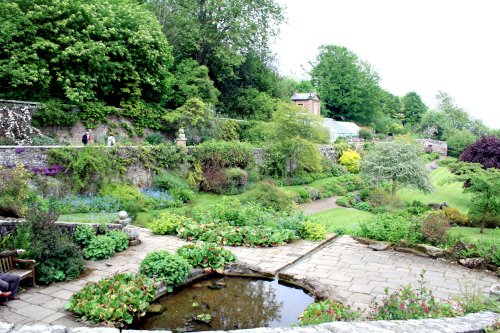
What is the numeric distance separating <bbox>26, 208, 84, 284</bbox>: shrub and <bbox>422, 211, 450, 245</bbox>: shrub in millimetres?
8471

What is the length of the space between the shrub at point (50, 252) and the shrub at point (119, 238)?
53.1 inches

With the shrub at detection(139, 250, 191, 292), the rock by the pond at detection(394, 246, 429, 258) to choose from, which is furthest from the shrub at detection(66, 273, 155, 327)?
the rock by the pond at detection(394, 246, 429, 258)

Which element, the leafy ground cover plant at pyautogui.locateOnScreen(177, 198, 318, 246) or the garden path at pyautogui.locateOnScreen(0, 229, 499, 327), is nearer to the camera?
the garden path at pyautogui.locateOnScreen(0, 229, 499, 327)

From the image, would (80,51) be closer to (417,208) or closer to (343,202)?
(343,202)

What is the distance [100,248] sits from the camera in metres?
8.98

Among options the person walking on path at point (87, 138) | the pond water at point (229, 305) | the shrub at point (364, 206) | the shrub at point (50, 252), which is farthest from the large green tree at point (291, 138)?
the shrub at point (50, 252)

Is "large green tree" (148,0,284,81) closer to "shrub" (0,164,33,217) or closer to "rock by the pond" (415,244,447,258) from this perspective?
"shrub" (0,164,33,217)

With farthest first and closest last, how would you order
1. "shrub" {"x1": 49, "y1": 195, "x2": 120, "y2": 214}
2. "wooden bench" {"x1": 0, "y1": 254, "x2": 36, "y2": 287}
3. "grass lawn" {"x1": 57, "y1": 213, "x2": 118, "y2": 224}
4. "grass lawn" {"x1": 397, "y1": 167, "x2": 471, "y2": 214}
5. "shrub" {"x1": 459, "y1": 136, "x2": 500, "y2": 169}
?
1. "grass lawn" {"x1": 397, "y1": 167, "x2": 471, "y2": 214}
2. "shrub" {"x1": 459, "y1": 136, "x2": 500, "y2": 169}
3. "shrub" {"x1": 49, "y1": 195, "x2": 120, "y2": 214}
4. "grass lawn" {"x1": 57, "y1": 213, "x2": 118, "y2": 224}
5. "wooden bench" {"x1": 0, "y1": 254, "x2": 36, "y2": 287}

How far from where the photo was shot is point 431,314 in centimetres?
537

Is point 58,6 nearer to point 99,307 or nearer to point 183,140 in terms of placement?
point 183,140

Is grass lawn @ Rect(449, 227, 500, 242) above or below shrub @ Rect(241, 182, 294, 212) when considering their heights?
below

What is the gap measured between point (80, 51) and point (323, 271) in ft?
57.7

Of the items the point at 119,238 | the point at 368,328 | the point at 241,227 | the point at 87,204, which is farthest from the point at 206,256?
the point at 87,204

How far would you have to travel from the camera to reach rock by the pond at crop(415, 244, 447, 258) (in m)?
9.69
